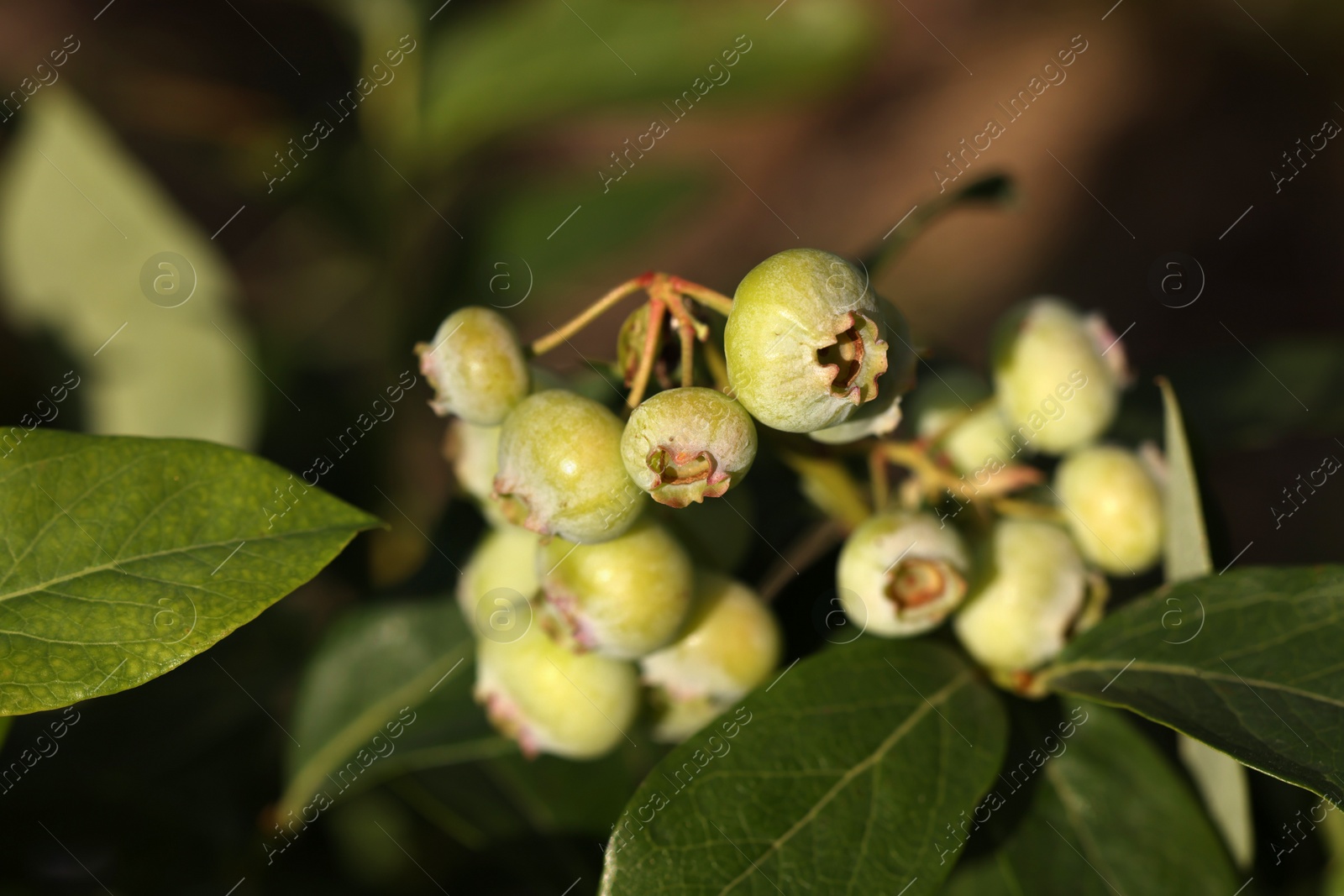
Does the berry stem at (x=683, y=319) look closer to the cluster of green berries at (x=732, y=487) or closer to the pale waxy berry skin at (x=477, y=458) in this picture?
the cluster of green berries at (x=732, y=487)

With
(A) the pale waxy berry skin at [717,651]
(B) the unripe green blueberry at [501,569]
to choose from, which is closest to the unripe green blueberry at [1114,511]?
(A) the pale waxy berry skin at [717,651]

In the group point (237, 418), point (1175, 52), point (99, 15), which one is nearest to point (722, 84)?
point (237, 418)

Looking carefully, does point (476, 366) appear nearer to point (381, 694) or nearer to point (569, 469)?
point (569, 469)

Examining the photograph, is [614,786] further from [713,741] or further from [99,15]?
[99,15]

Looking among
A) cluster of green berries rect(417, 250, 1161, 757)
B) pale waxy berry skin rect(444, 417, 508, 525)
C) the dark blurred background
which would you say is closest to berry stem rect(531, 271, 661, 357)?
cluster of green berries rect(417, 250, 1161, 757)

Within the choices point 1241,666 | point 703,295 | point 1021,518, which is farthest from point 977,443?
point 703,295

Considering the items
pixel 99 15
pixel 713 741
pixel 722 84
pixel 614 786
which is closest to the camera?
pixel 713 741

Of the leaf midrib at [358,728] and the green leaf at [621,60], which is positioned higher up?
the green leaf at [621,60]
